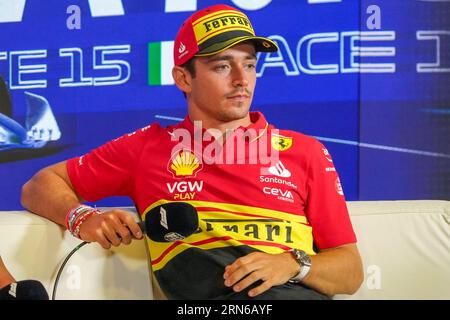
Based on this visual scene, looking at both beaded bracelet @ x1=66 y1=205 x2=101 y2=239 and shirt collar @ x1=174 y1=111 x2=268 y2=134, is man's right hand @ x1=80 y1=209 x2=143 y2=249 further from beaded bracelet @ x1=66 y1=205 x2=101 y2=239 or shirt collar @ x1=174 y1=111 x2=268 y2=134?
shirt collar @ x1=174 y1=111 x2=268 y2=134

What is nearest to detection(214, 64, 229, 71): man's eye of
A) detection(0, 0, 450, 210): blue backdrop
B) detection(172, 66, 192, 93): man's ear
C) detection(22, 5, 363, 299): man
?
detection(22, 5, 363, 299): man

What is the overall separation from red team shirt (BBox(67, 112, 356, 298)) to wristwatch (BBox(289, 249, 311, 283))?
8 cm

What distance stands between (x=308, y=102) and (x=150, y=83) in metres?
0.75

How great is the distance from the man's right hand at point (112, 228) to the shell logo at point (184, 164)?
0.82 ft

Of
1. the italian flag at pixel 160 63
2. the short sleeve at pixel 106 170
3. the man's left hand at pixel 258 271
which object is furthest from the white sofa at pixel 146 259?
the italian flag at pixel 160 63

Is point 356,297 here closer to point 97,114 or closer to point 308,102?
point 308,102

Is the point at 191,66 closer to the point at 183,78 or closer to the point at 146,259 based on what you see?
the point at 183,78

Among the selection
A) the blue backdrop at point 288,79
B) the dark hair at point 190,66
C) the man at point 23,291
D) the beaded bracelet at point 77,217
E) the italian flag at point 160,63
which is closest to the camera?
the man at point 23,291

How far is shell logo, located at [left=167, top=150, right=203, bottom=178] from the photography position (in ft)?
5.71

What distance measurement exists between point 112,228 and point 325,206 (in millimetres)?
525

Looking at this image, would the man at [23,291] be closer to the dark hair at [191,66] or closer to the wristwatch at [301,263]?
the wristwatch at [301,263]

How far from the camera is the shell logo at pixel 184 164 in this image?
1.74 metres

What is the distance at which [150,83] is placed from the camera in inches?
125
